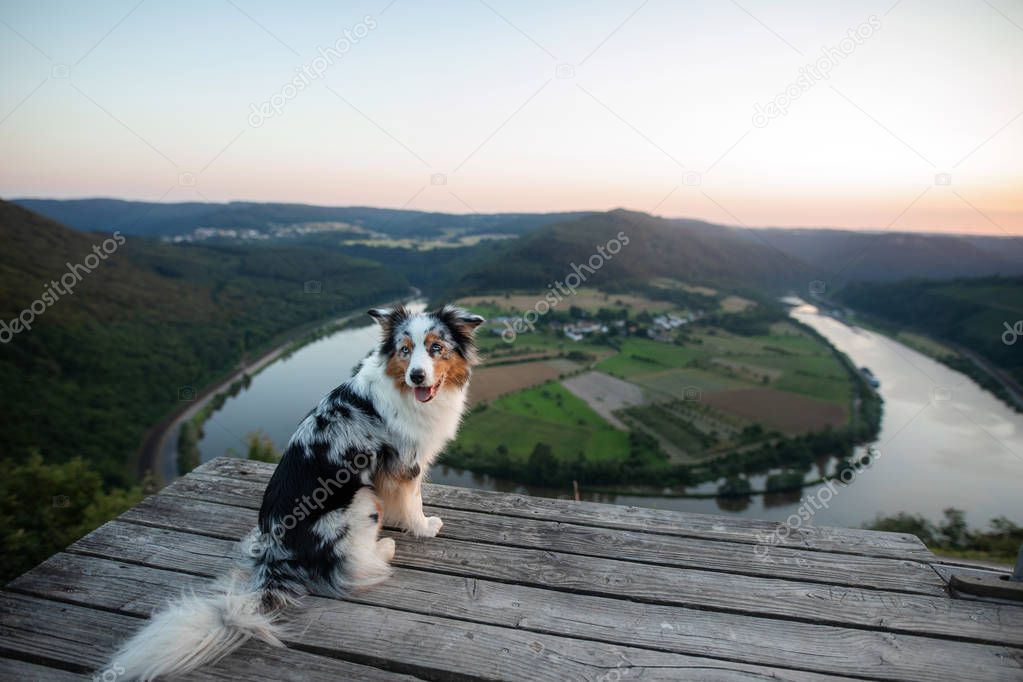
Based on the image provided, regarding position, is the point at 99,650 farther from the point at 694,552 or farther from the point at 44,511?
the point at 44,511

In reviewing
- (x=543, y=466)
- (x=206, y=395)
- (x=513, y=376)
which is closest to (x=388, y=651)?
(x=543, y=466)

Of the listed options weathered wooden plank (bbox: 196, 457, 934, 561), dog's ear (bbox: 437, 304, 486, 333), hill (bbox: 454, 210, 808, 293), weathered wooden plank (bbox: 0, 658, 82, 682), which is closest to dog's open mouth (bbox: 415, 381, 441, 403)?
dog's ear (bbox: 437, 304, 486, 333)

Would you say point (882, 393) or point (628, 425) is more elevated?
point (882, 393)

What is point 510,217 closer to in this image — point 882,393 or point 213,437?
point 213,437

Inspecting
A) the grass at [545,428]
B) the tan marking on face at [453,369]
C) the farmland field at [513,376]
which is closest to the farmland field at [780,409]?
the grass at [545,428]

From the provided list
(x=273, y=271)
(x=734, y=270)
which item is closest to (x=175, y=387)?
(x=273, y=271)

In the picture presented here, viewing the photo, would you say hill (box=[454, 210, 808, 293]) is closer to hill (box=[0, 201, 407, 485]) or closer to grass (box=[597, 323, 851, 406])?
grass (box=[597, 323, 851, 406])
